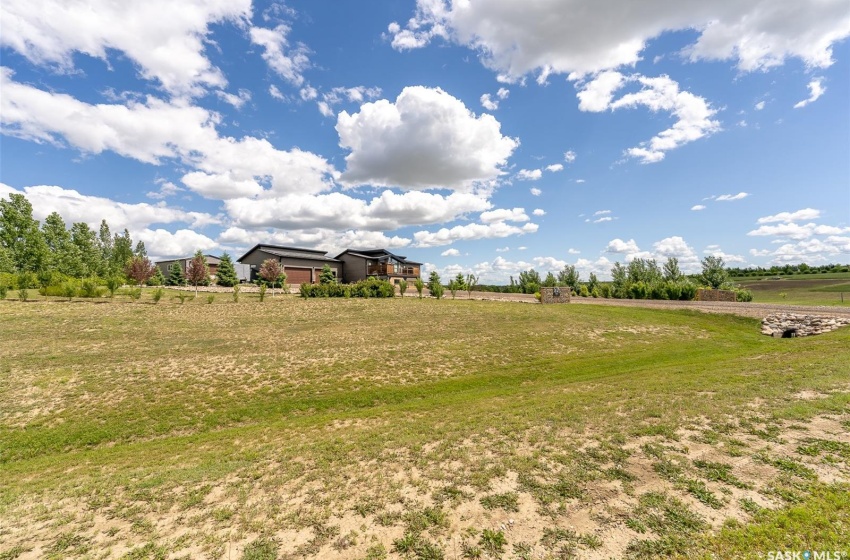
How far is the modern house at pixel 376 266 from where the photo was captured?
236ft

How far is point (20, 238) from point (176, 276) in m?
21.3

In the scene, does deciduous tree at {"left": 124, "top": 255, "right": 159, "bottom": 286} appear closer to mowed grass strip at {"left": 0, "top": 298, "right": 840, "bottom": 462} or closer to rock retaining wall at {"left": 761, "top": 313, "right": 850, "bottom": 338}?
mowed grass strip at {"left": 0, "top": 298, "right": 840, "bottom": 462}

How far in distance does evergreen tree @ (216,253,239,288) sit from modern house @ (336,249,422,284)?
22.9 m

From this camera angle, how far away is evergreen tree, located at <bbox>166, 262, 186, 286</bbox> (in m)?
64.8

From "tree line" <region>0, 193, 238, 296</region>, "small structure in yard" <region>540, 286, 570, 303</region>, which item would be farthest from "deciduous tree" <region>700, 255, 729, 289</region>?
"tree line" <region>0, 193, 238, 296</region>

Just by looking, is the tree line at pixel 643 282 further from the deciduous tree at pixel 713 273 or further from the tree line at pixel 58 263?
the tree line at pixel 58 263

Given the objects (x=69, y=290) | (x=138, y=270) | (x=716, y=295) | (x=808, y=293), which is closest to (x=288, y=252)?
(x=138, y=270)

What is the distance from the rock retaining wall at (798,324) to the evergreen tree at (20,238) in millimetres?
81699

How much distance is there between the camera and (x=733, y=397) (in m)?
10.5

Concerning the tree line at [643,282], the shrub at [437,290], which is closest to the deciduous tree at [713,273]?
the tree line at [643,282]

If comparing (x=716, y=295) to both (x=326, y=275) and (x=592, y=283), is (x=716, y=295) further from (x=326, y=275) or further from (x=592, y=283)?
(x=326, y=275)

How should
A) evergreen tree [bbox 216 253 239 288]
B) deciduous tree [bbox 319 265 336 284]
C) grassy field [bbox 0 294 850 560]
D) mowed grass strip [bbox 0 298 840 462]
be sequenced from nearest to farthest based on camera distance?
1. grassy field [bbox 0 294 850 560]
2. mowed grass strip [bbox 0 298 840 462]
3. evergreen tree [bbox 216 253 239 288]
4. deciduous tree [bbox 319 265 336 284]

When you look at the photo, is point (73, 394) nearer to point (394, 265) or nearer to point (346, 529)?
point (346, 529)

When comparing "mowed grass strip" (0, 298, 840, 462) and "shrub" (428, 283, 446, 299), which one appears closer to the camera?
"mowed grass strip" (0, 298, 840, 462)
